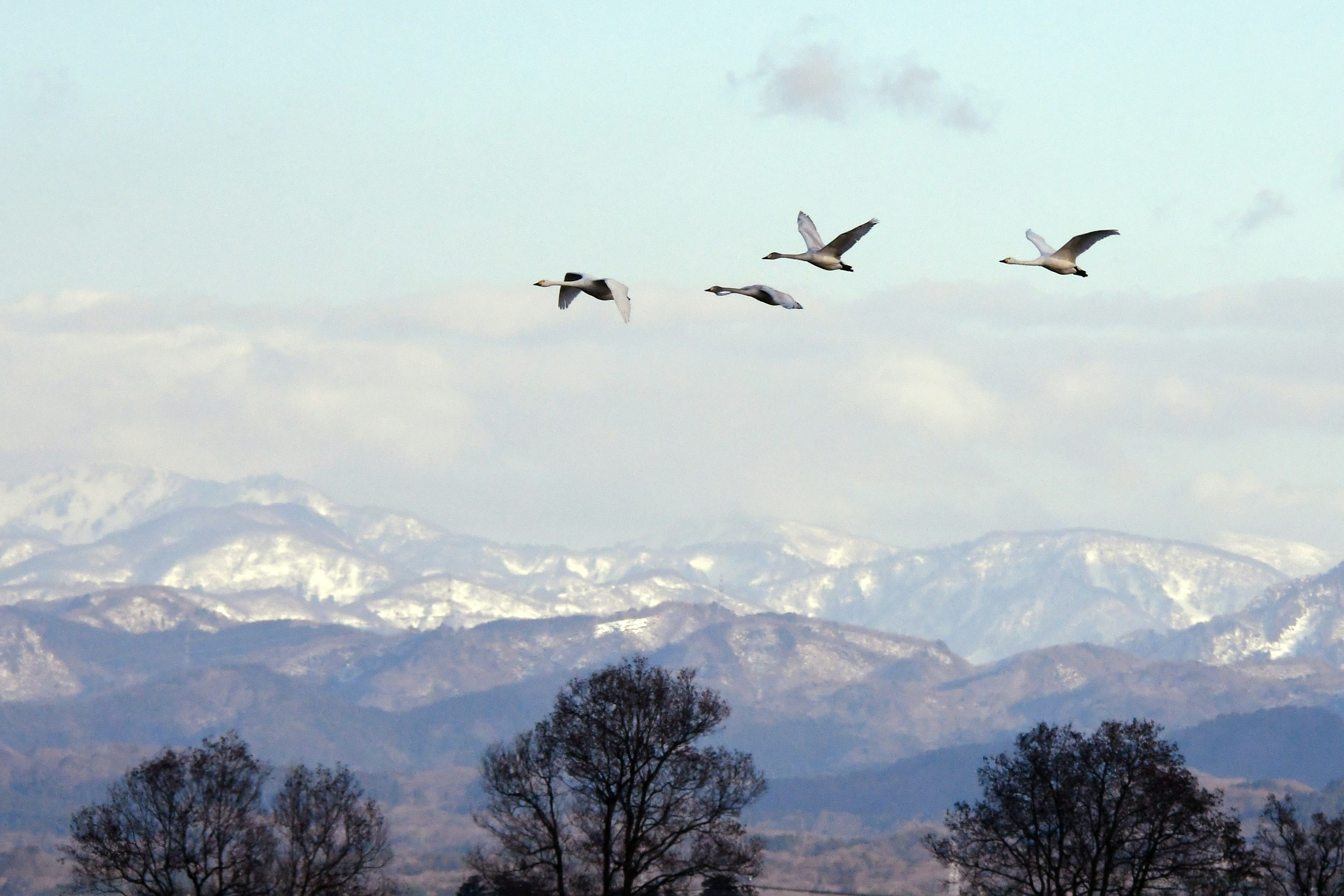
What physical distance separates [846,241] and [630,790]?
55671mm

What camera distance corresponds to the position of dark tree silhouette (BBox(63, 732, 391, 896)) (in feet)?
391

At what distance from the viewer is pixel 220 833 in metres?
126

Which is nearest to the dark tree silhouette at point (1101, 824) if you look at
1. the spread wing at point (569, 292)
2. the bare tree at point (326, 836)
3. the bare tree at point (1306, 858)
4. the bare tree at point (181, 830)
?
the bare tree at point (1306, 858)

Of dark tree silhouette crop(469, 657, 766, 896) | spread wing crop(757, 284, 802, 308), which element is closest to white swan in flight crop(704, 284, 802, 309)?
spread wing crop(757, 284, 802, 308)

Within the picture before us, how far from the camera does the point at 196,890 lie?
382 ft

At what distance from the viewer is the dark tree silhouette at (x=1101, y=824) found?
115 meters

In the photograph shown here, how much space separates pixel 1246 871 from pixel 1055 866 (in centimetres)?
1437

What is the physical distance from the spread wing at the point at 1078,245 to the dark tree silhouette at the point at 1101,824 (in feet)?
166

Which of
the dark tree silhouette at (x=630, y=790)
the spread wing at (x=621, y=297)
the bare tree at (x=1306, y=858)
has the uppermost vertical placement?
the spread wing at (x=621, y=297)

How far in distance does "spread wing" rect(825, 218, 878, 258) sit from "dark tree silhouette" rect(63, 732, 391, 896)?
60301 millimetres

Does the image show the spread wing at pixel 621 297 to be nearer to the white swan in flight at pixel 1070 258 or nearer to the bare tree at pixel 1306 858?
the white swan in flight at pixel 1070 258

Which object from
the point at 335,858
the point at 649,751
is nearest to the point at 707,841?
the point at 649,751

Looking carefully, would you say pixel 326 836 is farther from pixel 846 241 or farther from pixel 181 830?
pixel 846 241

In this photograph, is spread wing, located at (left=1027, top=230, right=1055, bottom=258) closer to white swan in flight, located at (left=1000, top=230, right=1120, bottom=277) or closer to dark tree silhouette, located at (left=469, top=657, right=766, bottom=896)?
white swan in flight, located at (left=1000, top=230, right=1120, bottom=277)
